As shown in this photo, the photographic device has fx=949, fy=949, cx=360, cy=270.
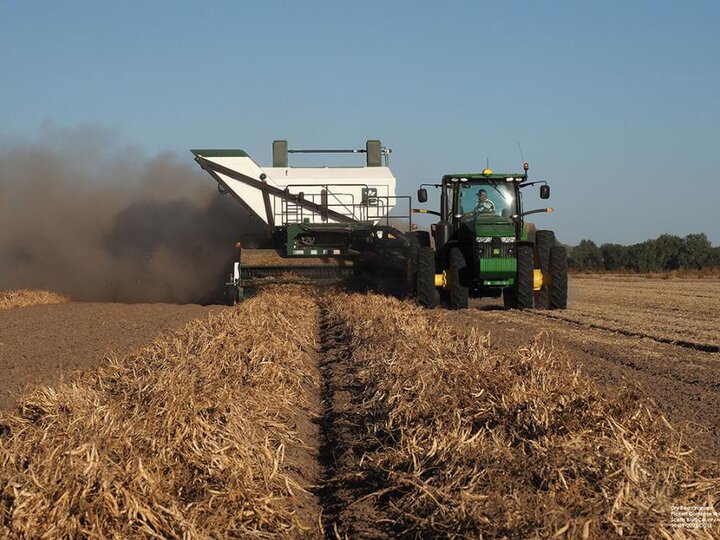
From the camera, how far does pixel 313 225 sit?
20578mm

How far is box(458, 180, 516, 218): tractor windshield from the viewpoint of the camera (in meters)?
18.1

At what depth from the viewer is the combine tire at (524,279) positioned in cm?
1716

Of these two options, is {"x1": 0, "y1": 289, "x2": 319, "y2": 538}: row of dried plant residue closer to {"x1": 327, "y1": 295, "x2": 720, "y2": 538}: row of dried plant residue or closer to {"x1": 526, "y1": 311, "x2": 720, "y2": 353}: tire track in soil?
{"x1": 327, "y1": 295, "x2": 720, "y2": 538}: row of dried plant residue

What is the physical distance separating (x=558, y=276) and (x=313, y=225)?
18.2 feet

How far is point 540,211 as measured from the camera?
17766 millimetres

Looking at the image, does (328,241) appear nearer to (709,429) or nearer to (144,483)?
(709,429)

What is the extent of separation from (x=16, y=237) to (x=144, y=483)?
23.2 m

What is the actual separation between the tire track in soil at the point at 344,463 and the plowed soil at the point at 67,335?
249 centimetres

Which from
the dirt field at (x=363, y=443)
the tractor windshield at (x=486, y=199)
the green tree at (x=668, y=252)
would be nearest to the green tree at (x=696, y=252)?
the green tree at (x=668, y=252)

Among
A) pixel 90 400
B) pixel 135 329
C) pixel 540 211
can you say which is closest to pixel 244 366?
pixel 90 400

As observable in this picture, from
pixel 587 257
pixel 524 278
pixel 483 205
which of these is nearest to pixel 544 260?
pixel 524 278

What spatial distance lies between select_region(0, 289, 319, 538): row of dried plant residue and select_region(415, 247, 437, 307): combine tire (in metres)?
8.94

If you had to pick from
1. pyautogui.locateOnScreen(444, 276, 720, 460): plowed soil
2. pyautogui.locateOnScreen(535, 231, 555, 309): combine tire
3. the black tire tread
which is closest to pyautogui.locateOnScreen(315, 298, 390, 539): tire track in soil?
pyautogui.locateOnScreen(444, 276, 720, 460): plowed soil

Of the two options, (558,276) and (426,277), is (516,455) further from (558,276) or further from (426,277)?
(558,276)
